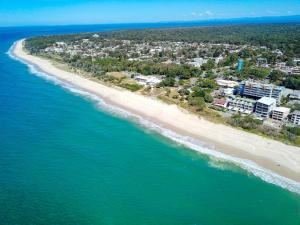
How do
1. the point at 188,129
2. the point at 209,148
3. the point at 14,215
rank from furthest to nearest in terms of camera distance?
the point at 188,129 < the point at 209,148 < the point at 14,215

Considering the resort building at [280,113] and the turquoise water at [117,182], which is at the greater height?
the resort building at [280,113]

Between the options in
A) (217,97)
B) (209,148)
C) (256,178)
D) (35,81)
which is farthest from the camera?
(35,81)

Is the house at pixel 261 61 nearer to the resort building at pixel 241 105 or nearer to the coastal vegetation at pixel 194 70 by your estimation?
the coastal vegetation at pixel 194 70

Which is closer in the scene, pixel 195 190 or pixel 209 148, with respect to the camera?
pixel 195 190

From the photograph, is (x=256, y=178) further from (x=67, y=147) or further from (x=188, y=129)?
(x=67, y=147)

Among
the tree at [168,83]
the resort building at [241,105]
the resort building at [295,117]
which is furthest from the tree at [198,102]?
the resort building at [295,117]

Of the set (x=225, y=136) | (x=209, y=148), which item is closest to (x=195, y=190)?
(x=209, y=148)
